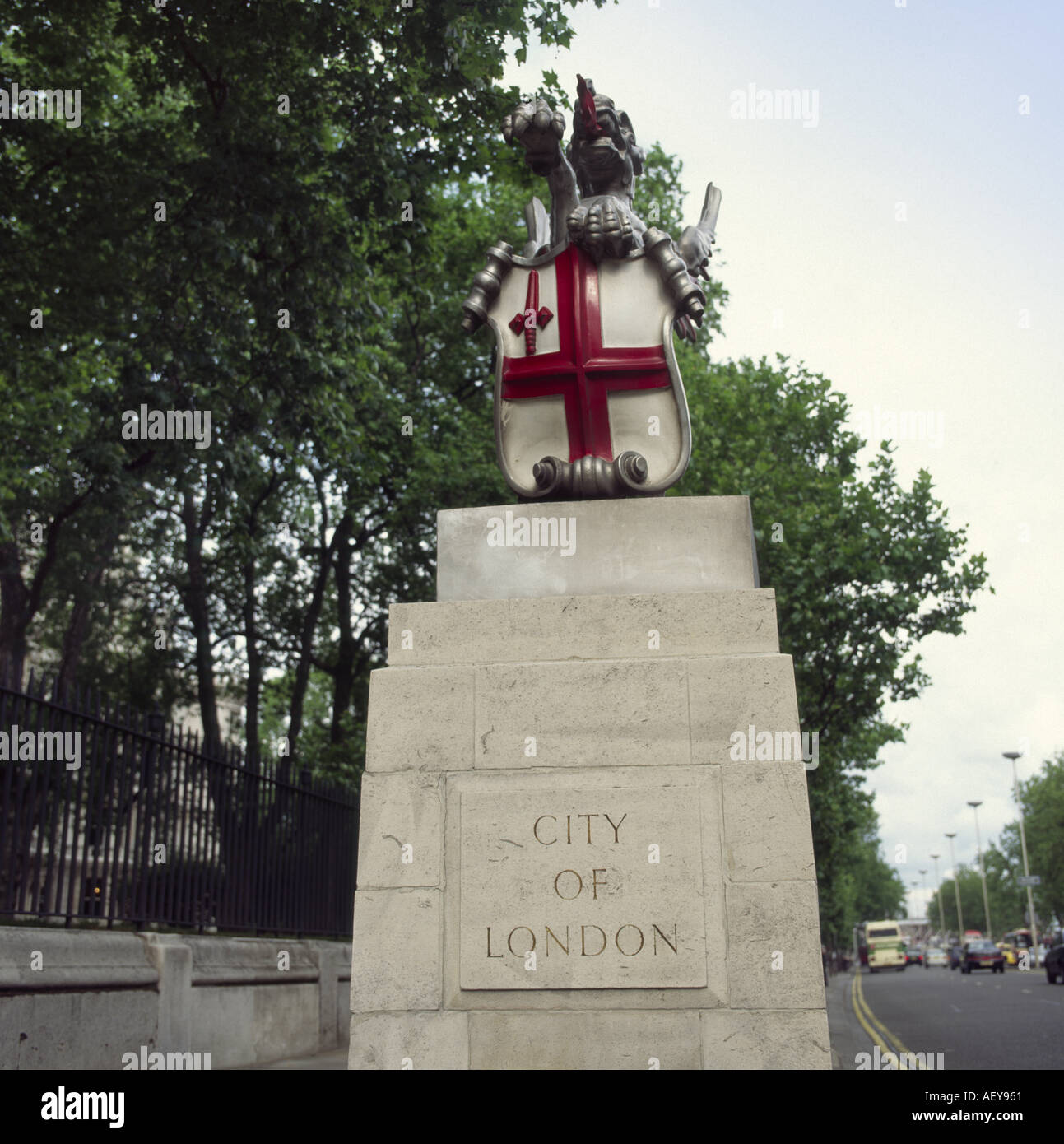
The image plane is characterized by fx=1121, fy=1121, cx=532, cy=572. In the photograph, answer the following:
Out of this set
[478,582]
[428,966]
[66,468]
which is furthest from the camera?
[66,468]

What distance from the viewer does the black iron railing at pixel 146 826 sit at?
270 inches

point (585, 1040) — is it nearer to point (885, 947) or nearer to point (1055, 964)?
point (1055, 964)

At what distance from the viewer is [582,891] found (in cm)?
455

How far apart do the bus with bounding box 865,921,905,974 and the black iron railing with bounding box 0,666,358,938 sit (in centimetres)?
6330

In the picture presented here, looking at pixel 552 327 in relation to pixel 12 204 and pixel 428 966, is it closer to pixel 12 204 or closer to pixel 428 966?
pixel 428 966

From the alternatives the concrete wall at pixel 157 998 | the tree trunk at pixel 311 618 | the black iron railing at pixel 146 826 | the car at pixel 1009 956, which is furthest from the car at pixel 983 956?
the concrete wall at pixel 157 998

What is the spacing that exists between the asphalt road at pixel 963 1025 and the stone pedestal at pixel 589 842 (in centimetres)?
264

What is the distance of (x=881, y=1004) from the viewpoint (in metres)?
25.2

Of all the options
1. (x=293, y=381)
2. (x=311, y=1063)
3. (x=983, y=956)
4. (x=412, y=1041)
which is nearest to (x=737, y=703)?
(x=412, y=1041)

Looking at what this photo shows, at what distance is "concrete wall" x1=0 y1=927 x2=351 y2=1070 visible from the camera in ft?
21.0

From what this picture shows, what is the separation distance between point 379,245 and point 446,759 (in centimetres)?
918
